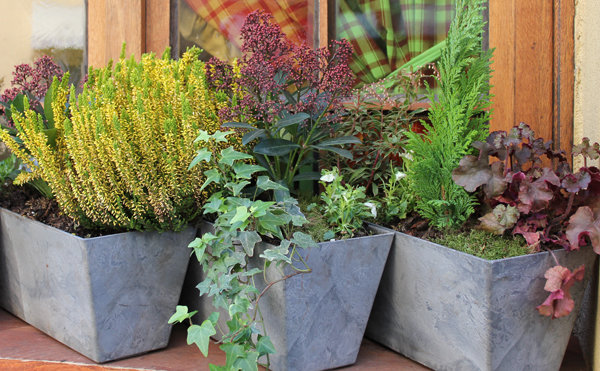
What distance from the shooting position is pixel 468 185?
166 centimetres

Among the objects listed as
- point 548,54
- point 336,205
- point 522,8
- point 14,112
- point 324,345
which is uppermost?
point 522,8

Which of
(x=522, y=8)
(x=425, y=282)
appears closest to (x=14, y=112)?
(x=425, y=282)

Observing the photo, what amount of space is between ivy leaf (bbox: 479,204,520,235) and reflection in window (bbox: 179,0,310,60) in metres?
1.28

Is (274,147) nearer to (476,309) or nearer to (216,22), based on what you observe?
(476,309)

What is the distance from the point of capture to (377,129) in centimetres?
223

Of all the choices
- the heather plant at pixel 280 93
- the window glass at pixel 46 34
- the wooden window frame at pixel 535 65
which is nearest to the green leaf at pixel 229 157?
the heather plant at pixel 280 93

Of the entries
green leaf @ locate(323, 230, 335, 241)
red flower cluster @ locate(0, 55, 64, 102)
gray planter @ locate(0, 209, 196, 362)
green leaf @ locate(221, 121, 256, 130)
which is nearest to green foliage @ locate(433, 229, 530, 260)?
green leaf @ locate(323, 230, 335, 241)

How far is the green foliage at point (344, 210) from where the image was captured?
5.82 feet

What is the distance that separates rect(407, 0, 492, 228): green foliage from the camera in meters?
1.75

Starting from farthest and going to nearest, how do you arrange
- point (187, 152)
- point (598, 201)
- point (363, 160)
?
point (363, 160)
point (187, 152)
point (598, 201)

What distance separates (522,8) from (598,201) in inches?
25.2

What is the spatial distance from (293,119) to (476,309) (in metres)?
0.69

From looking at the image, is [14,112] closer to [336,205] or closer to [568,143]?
[336,205]

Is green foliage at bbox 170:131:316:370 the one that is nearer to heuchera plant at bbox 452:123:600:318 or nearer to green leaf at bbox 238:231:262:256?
green leaf at bbox 238:231:262:256
